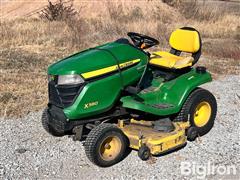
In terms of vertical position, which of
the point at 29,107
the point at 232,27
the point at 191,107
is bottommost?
the point at 232,27

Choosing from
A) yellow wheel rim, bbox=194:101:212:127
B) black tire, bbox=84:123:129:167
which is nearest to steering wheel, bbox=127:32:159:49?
yellow wheel rim, bbox=194:101:212:127

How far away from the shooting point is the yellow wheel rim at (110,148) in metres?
5.53

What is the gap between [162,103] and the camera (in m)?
6.21

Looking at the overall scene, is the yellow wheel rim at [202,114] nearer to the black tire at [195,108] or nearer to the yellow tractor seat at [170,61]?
the black tire at [195,108]

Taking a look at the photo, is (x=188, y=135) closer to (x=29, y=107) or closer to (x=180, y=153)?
(x=180, y=153)

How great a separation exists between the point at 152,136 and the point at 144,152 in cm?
29

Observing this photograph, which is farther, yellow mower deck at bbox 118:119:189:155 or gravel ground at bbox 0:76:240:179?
yellow mower deck at bbox 118:119:189:155

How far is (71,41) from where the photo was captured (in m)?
12.3

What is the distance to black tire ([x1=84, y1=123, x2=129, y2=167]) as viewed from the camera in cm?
533

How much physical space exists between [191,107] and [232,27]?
1021 cm

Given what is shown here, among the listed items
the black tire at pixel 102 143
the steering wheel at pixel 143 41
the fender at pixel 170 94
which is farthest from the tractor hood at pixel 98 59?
the black tire at pixel 102 143

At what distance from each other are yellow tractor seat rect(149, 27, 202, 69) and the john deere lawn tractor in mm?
16

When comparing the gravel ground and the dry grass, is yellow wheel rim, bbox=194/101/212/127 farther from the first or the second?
the dry grass

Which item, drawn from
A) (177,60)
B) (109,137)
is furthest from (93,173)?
(177,60)
